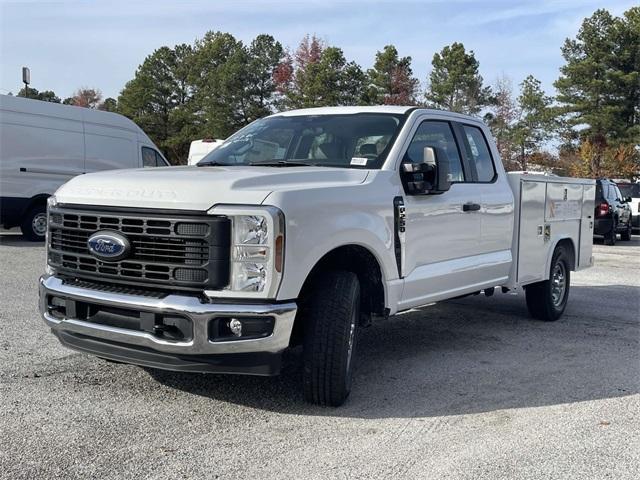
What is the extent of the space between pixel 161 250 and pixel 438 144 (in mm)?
2830

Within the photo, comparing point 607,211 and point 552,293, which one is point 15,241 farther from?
point 607,211

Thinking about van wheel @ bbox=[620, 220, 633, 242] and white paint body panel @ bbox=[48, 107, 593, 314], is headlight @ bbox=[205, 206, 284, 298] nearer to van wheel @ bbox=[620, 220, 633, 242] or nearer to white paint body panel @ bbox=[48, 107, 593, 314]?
white paint body panel @ bbox=[48, 107, 593, 314]

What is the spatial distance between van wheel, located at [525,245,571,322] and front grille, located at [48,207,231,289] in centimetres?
466

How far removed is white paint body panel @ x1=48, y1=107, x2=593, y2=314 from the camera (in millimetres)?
3957

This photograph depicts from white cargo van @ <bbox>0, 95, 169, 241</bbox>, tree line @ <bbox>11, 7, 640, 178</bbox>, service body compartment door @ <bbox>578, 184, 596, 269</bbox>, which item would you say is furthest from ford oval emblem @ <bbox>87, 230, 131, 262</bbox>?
tree line @ <bbox>11, 7, 640, 178</bbox>

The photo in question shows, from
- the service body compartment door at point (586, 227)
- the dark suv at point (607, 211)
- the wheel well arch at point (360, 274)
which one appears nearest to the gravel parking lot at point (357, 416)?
the wheel well arch at point (360, 274)

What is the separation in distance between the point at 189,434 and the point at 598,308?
20.8 ft

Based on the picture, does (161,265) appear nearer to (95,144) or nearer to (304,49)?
(95,144)

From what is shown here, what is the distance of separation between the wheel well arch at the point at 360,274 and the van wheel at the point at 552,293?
3.17 metres

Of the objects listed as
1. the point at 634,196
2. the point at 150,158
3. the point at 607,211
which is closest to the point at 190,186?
the point at 150,158

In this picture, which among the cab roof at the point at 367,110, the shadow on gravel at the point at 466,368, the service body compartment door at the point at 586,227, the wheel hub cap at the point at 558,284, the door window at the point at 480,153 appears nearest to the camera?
the shadow on gravel at the point at 466,368

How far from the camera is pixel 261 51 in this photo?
4631 centimetres

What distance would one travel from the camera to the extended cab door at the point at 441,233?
507 centimetres

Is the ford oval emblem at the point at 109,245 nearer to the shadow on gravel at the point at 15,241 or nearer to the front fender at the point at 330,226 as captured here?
the front fender at the point at 330,226
